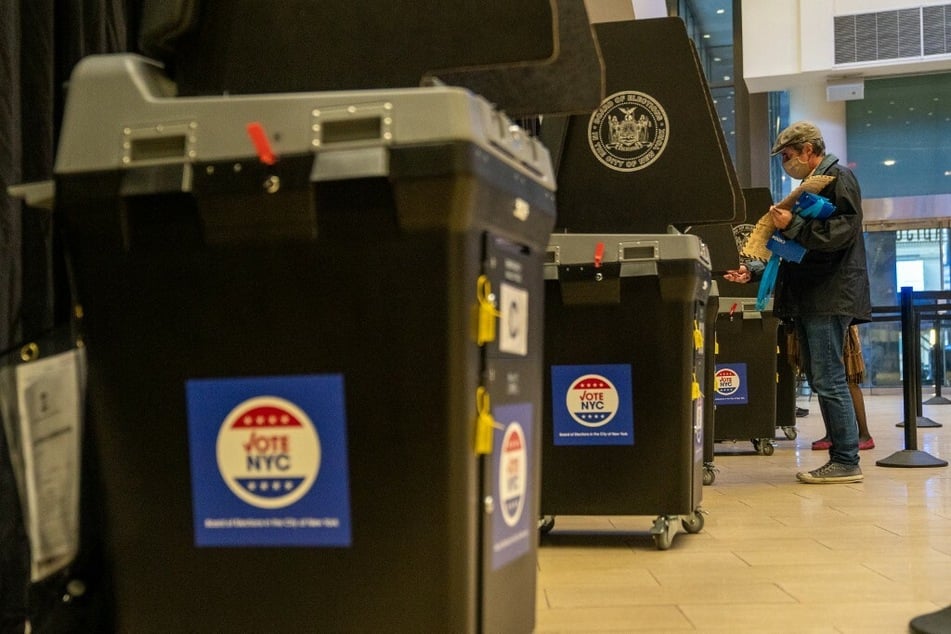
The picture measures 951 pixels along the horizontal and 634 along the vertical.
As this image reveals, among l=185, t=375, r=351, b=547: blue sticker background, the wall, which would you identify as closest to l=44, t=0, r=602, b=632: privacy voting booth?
l=185, t=375, r=351, b=547: blue sticker background

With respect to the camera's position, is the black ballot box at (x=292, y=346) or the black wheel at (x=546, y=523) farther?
the black wheel at (x=546, y=523)

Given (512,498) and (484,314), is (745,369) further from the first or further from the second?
(484,314)

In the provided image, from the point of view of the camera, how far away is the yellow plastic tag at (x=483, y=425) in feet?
4.03

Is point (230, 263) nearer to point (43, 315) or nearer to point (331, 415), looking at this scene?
point (331, 415)

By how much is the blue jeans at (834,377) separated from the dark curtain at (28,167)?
308cm

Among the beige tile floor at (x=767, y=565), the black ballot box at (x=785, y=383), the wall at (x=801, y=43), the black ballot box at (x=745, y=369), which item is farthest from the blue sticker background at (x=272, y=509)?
the wall at (x=801, y=43)

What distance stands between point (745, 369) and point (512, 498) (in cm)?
396

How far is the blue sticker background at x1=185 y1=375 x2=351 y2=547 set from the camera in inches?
48.5

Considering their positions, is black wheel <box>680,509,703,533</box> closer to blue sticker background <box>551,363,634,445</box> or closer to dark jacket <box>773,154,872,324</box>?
blue sticker background <box>551,363,634,445</box>

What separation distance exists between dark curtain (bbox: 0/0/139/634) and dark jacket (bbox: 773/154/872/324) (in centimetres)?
295

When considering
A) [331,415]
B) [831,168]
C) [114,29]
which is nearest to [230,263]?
[331,415]

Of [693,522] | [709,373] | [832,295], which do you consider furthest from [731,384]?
[693,522]

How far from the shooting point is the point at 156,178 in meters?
1.23

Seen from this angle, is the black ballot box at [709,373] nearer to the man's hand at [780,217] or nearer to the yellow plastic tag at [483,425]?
the man's hand at [780,217]
